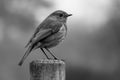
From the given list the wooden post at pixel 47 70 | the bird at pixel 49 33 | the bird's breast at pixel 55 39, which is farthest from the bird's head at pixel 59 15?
the wooden post at pixel 47 70

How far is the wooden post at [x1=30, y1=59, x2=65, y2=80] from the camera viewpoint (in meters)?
6.11

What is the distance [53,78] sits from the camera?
611 cm

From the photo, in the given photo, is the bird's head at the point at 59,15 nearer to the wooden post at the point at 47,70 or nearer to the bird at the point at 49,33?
the bird at the point at 49,33

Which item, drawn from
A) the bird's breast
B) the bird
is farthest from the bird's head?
the bird's breast

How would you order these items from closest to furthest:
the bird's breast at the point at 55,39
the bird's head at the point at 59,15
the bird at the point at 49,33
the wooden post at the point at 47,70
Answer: the wooden post at the point at 47,70, the bird at the point at 49,33, the bird's breast at the point at 55,39, the bird's head at the point at 59,15

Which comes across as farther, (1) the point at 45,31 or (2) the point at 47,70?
(1) the point at 45,31

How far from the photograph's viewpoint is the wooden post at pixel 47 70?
6.11m

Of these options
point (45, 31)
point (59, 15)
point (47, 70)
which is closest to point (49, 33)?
point (45, 31)

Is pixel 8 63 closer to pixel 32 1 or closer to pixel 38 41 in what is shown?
pixel 32 1

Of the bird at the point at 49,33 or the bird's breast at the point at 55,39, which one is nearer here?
the bird at the point at 49,33

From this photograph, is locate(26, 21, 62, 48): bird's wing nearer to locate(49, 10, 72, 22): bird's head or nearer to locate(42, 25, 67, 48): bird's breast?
locate(42, 25, 67, 48): bird's breast

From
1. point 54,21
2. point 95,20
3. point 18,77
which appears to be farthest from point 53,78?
point 95,20

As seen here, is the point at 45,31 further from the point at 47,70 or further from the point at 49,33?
the point at 47,70

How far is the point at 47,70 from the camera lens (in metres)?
6.12
